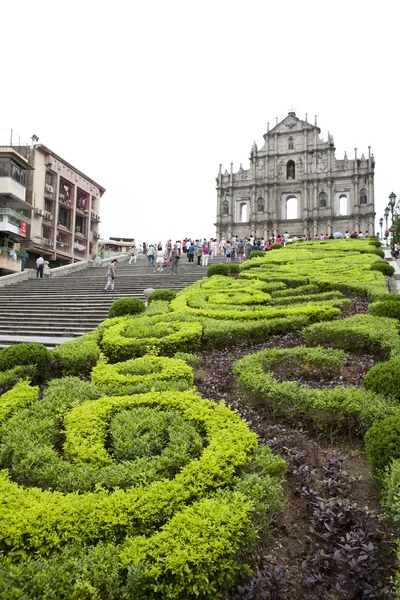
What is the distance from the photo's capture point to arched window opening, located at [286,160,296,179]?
190 ft

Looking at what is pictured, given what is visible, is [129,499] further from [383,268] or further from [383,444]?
[383,268]

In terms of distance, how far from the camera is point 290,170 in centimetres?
5844

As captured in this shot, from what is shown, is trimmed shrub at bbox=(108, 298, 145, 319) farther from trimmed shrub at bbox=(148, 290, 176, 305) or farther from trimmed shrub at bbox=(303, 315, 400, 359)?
trimmed shrub at bbox=(303, 315, 400, 359)

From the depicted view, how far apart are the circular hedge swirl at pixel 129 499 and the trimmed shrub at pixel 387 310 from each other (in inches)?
201

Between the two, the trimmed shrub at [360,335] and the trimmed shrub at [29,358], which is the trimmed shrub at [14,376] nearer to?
the trimmed shrub at [29,358]

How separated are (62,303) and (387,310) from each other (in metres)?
11.6

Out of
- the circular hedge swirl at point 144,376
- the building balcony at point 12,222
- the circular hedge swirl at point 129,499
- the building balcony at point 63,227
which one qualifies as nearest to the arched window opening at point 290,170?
the building balcony at point 63,227

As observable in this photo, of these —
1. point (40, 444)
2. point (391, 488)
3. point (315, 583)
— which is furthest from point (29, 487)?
point (391, 488)

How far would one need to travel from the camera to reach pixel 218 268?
57.8 ft

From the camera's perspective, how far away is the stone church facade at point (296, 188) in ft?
178

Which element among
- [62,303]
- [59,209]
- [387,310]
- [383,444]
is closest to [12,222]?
[59,209]

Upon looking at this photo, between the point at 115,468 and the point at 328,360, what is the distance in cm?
385

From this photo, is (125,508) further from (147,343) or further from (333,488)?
(147,343)

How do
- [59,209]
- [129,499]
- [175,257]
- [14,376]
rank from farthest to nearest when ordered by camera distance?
[59,209], [175,257], [14,376], [129,499]
